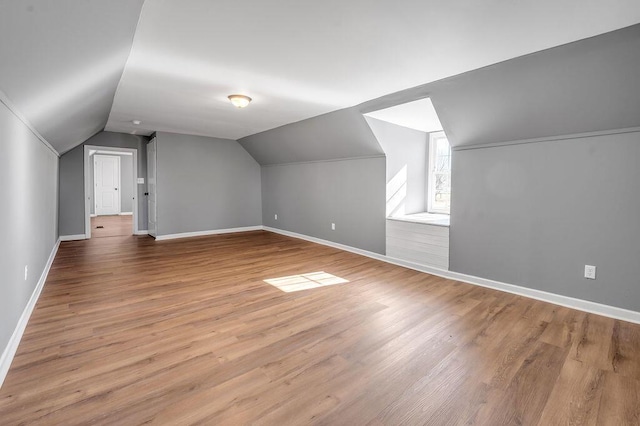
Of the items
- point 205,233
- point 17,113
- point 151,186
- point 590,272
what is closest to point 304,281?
point 590,272

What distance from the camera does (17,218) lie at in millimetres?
2449

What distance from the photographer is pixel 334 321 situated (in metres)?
2.75

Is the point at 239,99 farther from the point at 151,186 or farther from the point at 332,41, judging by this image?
the point at 151,186

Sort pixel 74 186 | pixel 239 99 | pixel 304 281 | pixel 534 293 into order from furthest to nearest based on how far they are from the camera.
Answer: pixel 74 186 < pixel 304 281 < pixel 239 99 < pixel 534 293

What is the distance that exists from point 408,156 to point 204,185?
4.58 metres

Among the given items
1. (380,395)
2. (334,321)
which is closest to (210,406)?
(380,395)

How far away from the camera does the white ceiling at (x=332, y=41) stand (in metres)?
1.92

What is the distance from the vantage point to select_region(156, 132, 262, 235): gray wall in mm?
6598

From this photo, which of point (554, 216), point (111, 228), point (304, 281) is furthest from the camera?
point (111, 228)

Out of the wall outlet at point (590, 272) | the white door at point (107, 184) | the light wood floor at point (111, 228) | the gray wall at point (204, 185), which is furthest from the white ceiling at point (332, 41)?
the white door at point (107, 184)

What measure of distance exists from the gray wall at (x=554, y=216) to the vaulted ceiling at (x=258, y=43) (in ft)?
4.07

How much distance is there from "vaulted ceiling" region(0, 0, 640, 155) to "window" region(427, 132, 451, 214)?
2.12 meters

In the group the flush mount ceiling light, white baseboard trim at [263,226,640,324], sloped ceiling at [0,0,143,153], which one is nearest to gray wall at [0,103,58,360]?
sloped ceiling at [0,0,143,153]

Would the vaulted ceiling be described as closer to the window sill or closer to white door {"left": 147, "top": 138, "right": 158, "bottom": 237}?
the window sill
